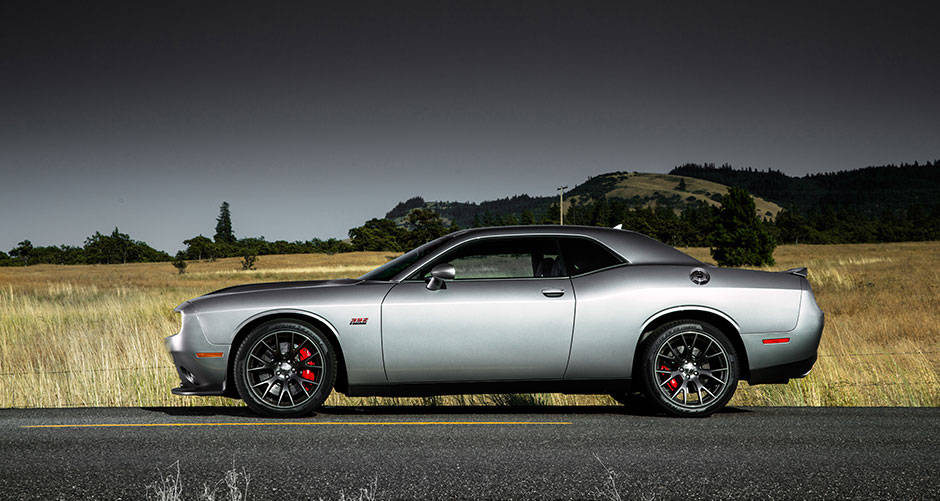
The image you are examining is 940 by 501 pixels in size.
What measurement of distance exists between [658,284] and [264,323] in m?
3.40

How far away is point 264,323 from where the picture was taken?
5766 mm

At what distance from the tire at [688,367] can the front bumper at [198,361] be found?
357 cm

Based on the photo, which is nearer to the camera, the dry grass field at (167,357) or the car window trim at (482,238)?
the car window trim at (482,238)

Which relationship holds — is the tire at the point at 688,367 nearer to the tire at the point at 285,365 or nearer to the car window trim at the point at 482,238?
the car window trim at the point at 482,238

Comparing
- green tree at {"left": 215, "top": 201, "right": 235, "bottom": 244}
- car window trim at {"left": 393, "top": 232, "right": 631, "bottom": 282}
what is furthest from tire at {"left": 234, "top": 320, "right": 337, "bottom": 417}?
green tree at {"left": 215, "top": 201, "right": 235, "bottom": 244}

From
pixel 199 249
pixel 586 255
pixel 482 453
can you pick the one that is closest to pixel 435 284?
pixel 586 255

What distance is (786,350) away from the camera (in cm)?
586

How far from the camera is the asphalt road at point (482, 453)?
398 centimetres

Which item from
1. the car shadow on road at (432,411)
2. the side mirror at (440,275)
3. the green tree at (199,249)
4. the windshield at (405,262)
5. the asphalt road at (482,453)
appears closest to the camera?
the asphalt road at (482,453)

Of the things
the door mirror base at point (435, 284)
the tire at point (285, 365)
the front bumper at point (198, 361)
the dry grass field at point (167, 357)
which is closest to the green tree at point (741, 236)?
the dry grass field at point (167, 357)

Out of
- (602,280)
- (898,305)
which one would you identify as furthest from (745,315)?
(898,305)

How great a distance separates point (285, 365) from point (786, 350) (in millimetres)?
4307

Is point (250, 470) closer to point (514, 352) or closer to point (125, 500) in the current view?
point (125, 500)

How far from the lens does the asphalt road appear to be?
3.98m
